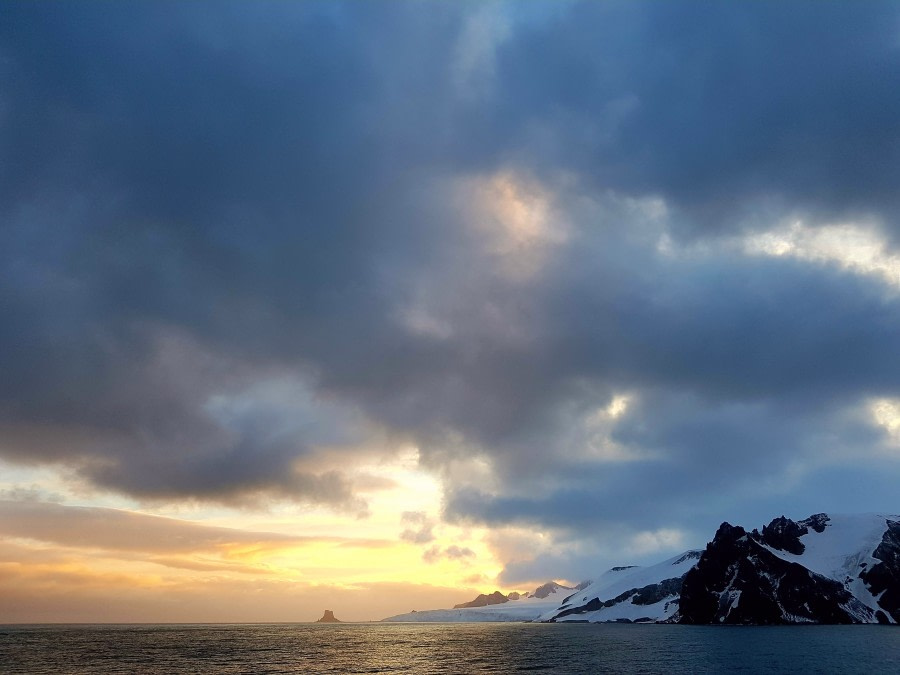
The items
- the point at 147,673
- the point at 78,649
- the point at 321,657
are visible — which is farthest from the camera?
the point at 78,649

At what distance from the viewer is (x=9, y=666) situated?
416 feet

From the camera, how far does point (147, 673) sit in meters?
116

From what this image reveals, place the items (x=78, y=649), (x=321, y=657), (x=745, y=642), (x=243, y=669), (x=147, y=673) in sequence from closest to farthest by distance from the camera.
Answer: (x=147, y=673) < (x=243, y=669) < (x=321, y=657) < (x=78, y=649) < (x=745, y=642)

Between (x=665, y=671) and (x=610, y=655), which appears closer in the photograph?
(x=665, y=671)

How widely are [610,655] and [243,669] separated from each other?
302ft

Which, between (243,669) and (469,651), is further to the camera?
(469,651)

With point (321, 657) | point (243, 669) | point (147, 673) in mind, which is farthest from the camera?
point (321, 657)

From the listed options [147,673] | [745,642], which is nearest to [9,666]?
[147,673]

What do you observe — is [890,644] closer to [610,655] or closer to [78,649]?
[610,655]

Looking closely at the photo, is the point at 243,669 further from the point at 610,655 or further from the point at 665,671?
the point at 610,655

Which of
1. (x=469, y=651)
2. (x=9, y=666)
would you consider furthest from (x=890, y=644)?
(x=9, y=666)

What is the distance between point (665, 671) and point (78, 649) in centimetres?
15925

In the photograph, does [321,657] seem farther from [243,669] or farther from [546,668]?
[546,668]

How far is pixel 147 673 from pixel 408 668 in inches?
1928
